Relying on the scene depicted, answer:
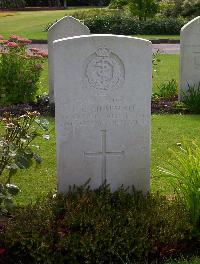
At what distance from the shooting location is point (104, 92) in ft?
16.8

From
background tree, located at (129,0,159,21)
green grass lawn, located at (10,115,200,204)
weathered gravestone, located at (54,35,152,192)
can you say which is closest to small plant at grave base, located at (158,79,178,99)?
green grass lawn, located at (10,115,200,204)

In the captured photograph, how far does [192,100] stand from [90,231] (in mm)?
5854

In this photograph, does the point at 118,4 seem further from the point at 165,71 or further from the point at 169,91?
the point at 169,91

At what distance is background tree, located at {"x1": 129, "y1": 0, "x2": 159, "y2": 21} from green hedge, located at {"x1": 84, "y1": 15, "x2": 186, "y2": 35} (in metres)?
0.99

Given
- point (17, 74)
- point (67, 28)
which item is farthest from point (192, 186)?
point (17, 74)

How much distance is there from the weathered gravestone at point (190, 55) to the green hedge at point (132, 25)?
16068mm

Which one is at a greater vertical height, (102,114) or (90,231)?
(102,114)

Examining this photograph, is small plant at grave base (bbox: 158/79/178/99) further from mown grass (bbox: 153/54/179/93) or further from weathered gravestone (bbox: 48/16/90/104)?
weathered gravestone (bbox: 48/16/90/104)

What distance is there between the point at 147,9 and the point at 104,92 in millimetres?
23593

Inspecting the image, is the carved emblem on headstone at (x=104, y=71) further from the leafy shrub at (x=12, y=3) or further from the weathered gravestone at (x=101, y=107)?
the leafy shrub at (x=12, y=3)

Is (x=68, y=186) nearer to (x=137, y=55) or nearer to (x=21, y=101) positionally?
(x=137, y=55)

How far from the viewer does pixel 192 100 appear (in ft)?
33.1

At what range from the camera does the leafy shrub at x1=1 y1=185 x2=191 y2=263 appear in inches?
179

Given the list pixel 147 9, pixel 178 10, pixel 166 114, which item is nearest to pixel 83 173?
pixel 166 114
